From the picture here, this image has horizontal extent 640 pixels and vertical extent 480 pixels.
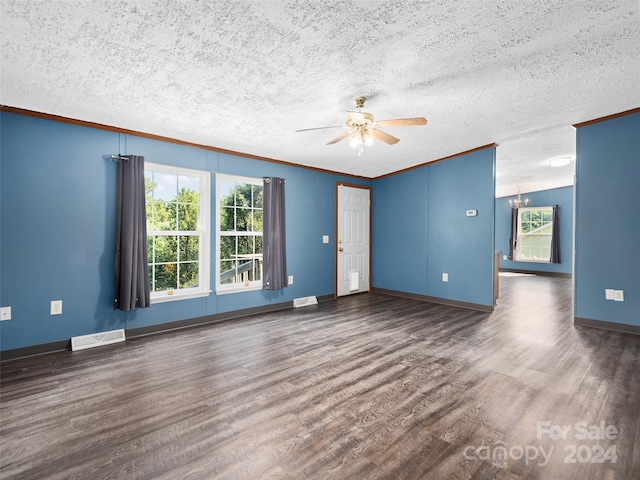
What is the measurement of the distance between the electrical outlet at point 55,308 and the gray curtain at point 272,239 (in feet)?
8.19

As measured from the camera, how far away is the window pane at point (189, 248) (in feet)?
13.9

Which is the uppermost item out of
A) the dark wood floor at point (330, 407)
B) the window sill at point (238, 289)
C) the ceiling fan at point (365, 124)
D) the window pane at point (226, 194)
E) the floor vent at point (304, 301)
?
the ceiling fan at point (365, 124)

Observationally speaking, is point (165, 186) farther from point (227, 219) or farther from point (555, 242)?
point (555, 242)

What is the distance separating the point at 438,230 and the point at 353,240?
5.62ft

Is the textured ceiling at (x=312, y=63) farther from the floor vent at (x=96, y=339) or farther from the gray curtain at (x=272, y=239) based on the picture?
the floor vent at (x=96, y=339)

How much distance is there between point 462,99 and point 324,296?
Answer: 158 inches

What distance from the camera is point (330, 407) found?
2180mm

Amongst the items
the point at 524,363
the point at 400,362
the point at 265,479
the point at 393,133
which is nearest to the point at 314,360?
the point at 400,362

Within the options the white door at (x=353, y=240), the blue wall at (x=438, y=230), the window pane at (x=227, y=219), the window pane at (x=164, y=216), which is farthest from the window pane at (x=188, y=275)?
the blue wall at (x=438, y=230)

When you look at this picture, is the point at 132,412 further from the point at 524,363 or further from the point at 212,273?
the point at 524,363

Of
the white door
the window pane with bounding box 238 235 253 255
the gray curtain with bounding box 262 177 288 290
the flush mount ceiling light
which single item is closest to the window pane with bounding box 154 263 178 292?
the window pane with bounding box 238 235 253 255

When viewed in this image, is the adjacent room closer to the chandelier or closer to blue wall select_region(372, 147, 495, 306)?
blue wall select_region(372, 147, 495, 306)

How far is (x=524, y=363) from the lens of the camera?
2924 millimetres

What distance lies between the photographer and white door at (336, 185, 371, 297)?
20.3 ft
